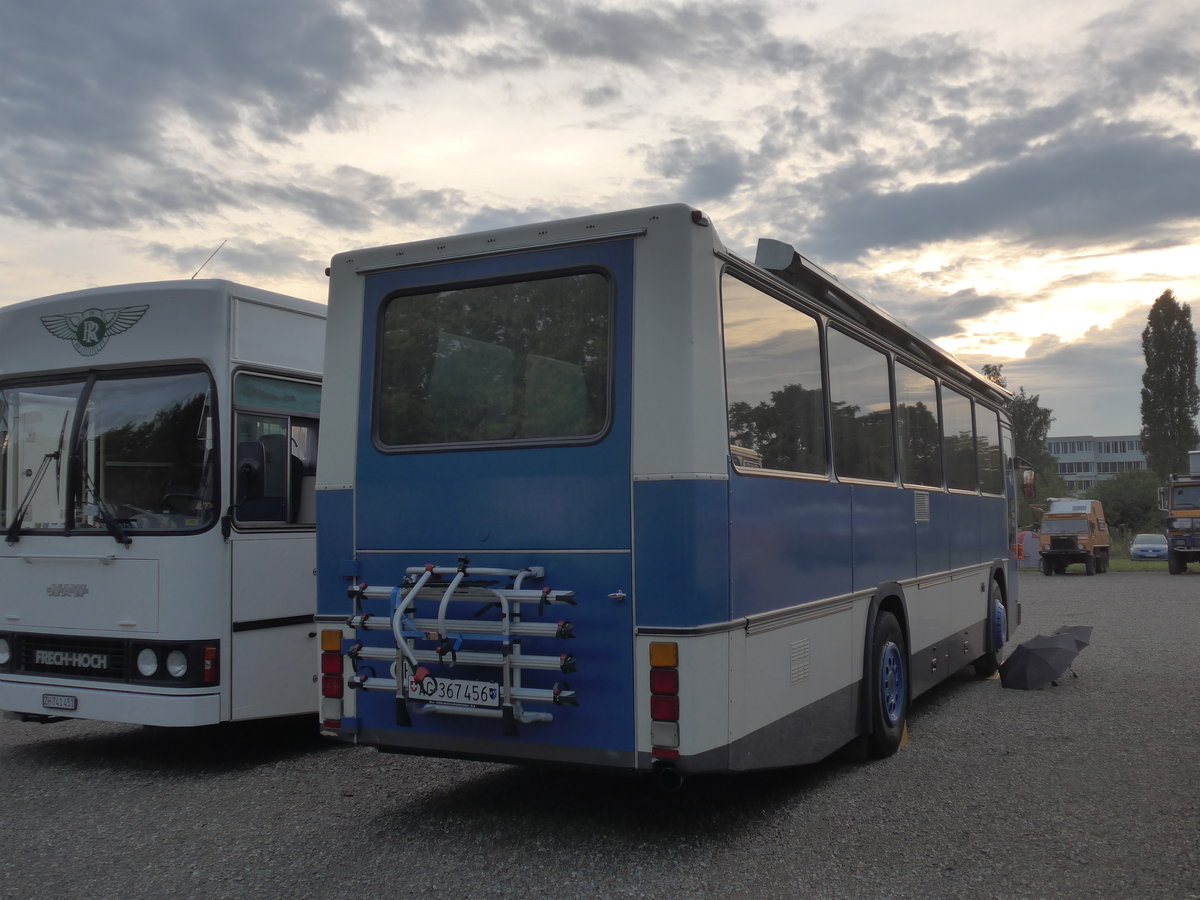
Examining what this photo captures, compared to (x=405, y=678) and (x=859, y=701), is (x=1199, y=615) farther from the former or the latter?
(x=405, y=678)

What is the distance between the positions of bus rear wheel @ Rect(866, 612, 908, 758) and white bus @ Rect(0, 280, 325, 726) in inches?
140

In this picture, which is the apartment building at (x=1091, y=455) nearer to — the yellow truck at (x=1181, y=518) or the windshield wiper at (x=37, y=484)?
the yellow truck at (x=1181, y=518)

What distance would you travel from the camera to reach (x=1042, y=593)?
25.8 meters

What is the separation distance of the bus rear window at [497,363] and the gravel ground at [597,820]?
6.42 feet

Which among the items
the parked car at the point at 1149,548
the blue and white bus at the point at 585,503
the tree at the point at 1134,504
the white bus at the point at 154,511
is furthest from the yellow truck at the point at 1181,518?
the tree at the point at 1134,504

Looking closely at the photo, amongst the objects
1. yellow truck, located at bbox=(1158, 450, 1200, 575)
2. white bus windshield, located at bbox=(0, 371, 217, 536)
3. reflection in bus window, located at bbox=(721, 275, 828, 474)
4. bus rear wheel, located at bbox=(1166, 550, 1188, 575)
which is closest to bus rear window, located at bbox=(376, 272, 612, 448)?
reflection in bus window, located at bbox=(721, 275, 828, 474)

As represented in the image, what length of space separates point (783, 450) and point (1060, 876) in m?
2.32

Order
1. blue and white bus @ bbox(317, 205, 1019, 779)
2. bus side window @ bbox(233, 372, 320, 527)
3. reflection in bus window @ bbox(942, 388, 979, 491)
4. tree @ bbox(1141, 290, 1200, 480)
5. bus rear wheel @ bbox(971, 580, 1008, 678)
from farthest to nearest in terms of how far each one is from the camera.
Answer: tree @ bbox(1141, 290, 1200, 480)
bus rear wheel @ bbox(971, 580, 1008, 678)
reflection in bus window @ bbox(942, 388, 979, 491)
bus side window @ bbox(233, 372, 320, 527)
blue and white bus @ bbox(317, 205, 1019, 779)

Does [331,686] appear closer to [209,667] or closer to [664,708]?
[209,667]

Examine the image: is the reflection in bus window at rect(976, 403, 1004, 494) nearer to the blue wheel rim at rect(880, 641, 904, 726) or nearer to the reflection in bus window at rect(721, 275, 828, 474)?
the blue wheel rim at rect(880, 641, 904, 726)

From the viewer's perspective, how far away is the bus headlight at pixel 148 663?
6.88 metres

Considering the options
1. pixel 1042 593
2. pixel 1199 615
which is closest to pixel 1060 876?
pixel 1199 615

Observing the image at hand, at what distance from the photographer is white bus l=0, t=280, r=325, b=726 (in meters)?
6.88

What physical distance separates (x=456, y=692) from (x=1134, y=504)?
3080 inches
